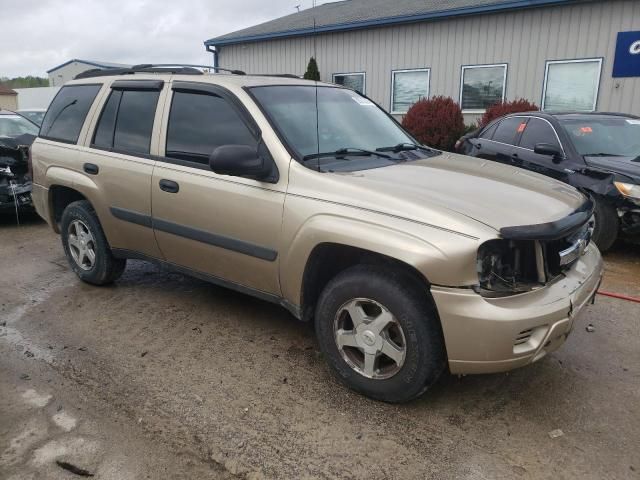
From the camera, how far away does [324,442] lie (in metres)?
2.73

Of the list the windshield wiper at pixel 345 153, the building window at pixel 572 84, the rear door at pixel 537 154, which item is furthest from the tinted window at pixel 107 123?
the building window at pixel 572 84

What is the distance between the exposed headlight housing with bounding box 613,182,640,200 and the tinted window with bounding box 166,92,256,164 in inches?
163

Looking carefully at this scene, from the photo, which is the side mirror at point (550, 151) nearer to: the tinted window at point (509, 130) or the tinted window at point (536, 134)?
the tinted window at point (536, 134)

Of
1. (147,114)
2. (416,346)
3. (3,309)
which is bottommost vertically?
(3,309)

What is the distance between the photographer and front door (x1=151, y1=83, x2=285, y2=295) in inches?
131

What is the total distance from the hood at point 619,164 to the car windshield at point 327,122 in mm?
2741

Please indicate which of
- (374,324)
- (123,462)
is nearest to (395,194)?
(374,324)

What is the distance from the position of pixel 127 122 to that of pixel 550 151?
4611mm

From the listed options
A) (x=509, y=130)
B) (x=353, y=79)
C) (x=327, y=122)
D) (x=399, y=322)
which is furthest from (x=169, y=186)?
(x=353, y=79)

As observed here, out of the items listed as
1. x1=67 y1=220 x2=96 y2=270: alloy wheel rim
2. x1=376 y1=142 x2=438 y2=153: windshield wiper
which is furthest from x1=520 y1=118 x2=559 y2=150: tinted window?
x1=67 y1=220 x2=96 y2=270: alloy wheel rim

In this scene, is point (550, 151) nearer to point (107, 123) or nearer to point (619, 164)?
point (619, 164)

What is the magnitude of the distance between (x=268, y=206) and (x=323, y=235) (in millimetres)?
475

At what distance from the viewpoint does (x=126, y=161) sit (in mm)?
4141

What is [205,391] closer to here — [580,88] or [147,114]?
[147,114]
